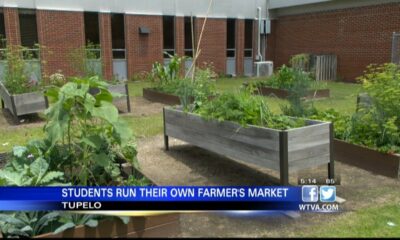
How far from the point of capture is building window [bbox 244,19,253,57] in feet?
65.6

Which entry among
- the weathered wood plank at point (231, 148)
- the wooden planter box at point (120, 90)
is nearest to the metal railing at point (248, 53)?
the wooden planter box at point (120, 90)

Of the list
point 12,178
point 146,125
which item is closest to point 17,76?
point 146,125

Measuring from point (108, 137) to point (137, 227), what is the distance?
→ 865 millimetres

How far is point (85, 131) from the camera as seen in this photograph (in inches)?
121

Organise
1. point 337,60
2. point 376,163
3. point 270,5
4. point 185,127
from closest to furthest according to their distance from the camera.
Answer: point 376,163 < point 185,127 < point 337,60 < point 270,5

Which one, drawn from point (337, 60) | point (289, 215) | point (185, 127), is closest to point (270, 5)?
point (337, 60)

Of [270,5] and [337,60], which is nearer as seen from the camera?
[337,60]

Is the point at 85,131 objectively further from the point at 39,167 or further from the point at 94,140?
the point at 39,167

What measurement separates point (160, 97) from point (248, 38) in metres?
10.8

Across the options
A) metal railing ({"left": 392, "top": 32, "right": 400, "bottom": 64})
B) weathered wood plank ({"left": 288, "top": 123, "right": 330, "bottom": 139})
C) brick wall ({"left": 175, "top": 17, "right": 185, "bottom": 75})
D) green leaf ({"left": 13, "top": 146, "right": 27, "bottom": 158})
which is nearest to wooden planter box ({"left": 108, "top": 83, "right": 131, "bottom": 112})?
green leaf ({"left": 13, "top": 146, "right": 27, "bottom": 158})

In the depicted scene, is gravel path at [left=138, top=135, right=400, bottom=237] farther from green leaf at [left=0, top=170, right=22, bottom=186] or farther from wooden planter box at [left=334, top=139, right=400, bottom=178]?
green leaf at [left=0, top=170, right=22, bottom=186]

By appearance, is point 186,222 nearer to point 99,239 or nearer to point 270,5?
point 99,239

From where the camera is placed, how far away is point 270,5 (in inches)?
773

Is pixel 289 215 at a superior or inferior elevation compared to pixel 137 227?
inferior
